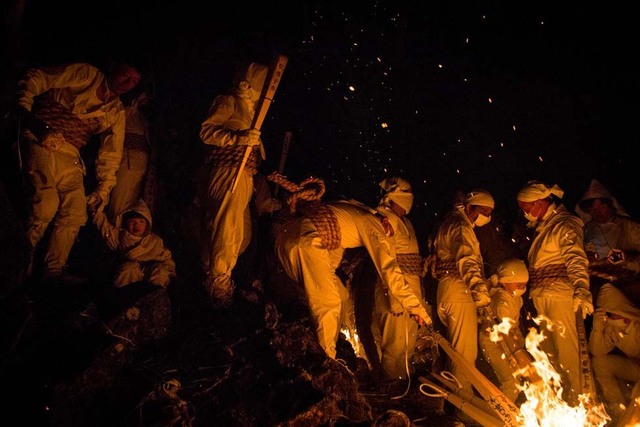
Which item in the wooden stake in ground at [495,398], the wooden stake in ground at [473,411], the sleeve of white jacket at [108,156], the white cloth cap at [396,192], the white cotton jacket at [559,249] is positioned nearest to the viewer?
the wooden stake in ground at [495,398]

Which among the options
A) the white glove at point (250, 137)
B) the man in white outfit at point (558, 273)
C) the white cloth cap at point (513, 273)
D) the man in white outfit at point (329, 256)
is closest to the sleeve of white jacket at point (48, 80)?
the white glove at point (250, 137)

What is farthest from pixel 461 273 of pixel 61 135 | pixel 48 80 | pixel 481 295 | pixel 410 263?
pixel 48 80

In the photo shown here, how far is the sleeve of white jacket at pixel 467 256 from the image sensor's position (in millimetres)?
5773

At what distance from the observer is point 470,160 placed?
9.34 m

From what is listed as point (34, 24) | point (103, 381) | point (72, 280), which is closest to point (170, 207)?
point (72, 280)

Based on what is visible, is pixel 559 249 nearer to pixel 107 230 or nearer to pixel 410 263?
pixel 410 263

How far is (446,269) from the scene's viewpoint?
650 centimetres

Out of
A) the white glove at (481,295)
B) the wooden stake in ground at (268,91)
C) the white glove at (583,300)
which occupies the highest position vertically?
the wooden stake in ground at (268,91)

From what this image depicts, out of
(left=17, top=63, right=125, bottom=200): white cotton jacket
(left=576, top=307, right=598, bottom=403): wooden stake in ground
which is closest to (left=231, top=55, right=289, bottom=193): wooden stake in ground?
(left=17, top=63, right=125, bottom=200): white cotton jacket

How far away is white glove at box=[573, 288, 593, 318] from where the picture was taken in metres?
5.31

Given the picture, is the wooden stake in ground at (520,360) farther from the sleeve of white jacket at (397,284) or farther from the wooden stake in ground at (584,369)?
the sleeve of white jacket at (397,284)

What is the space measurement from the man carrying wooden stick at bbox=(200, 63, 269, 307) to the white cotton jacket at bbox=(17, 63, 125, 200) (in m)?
1.23

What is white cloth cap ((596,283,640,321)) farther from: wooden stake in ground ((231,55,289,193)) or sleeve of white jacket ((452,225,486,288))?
wooden stake in ground ((231,55,289,193))

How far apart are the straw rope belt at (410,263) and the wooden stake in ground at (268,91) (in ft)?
9.01
